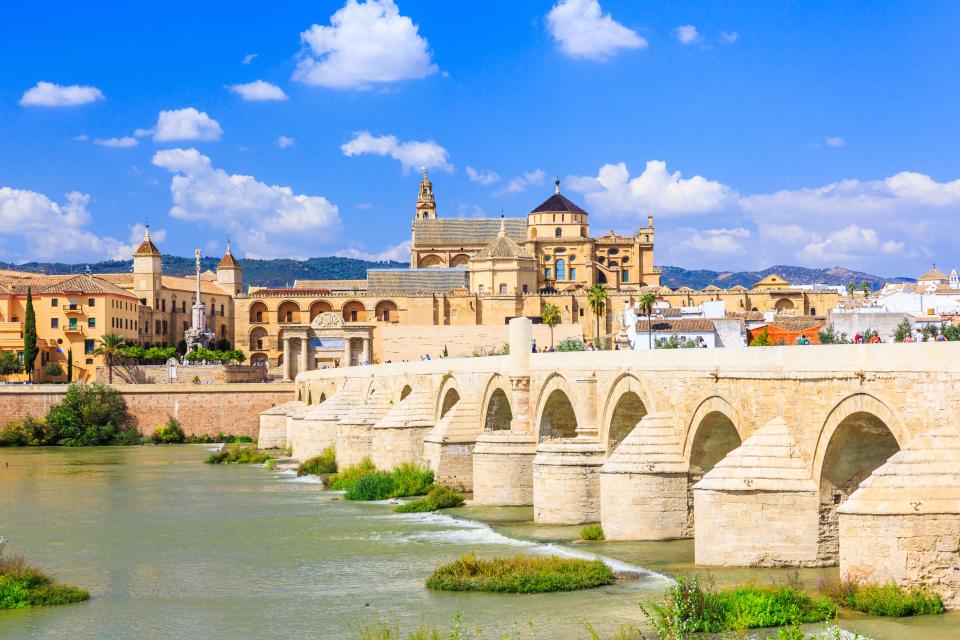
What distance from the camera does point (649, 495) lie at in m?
20.9

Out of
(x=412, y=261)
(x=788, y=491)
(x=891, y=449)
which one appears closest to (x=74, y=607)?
(x=788, y=491)

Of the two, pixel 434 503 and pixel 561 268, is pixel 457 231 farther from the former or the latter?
pixel 434 503

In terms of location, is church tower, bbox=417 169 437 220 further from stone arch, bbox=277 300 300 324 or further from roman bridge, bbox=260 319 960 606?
roman bridge, bbox=260 319 960 606

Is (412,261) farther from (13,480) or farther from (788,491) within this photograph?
(788,491)

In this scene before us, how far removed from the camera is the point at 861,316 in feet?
150

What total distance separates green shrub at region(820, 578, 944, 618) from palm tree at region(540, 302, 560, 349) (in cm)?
6893

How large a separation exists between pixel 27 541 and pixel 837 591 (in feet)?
53.9

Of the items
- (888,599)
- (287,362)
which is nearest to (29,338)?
(287,362)

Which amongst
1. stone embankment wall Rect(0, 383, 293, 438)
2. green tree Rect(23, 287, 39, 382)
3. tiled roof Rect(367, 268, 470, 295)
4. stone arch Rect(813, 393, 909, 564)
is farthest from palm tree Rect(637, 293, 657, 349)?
green tree Rect(23, 287, 39, 382)

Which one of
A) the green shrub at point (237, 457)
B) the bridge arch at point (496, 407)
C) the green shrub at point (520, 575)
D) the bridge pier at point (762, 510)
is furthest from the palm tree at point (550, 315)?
the bridge pier at point (762, 510)

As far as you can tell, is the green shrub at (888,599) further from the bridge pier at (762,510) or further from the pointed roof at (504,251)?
the pointed roof at (504,251)

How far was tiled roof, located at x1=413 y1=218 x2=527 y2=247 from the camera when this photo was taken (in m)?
104

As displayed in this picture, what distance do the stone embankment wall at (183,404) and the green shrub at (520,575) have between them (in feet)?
143

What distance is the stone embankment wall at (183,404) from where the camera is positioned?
5984cm
